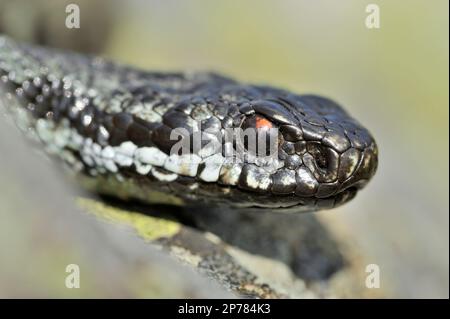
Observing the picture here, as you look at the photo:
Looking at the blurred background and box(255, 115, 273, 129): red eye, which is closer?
box(255, 115, 273, 129): red eye

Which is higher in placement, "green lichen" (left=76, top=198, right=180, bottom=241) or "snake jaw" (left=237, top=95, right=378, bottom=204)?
"snake jaw" (left=237, top=95, right=378, bottom=204)

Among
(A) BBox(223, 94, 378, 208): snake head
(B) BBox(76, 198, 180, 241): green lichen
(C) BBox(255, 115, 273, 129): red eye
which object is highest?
(C) BBox(255, 115, 273, 129): red eye

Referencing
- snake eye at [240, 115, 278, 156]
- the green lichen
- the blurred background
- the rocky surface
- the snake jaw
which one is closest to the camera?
the rocky surface

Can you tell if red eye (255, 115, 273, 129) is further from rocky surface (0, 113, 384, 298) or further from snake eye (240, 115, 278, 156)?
rocky surface (0, 113, 384, 298)

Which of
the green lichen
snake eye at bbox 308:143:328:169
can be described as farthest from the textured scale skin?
the green lichen

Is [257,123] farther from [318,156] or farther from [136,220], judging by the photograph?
[136,220]

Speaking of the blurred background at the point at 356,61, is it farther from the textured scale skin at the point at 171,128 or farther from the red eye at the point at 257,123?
the red eye at the point at 257,123

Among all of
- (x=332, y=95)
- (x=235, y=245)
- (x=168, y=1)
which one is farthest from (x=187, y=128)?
(x=168, y=1)

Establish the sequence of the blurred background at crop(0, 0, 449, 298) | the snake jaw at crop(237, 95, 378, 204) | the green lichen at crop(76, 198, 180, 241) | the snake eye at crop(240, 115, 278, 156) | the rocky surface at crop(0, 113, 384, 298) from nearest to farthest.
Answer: the rocky surface at crop(0, 113, 384, 298) → the snake jaw at crop(237, 95, 378, 204) → the snake eye at crop(240, 115, 278, 156) → the green lichen at crop(76, 198, 180, 241) → the blurred background at crop(0, 0, 449, 298)
